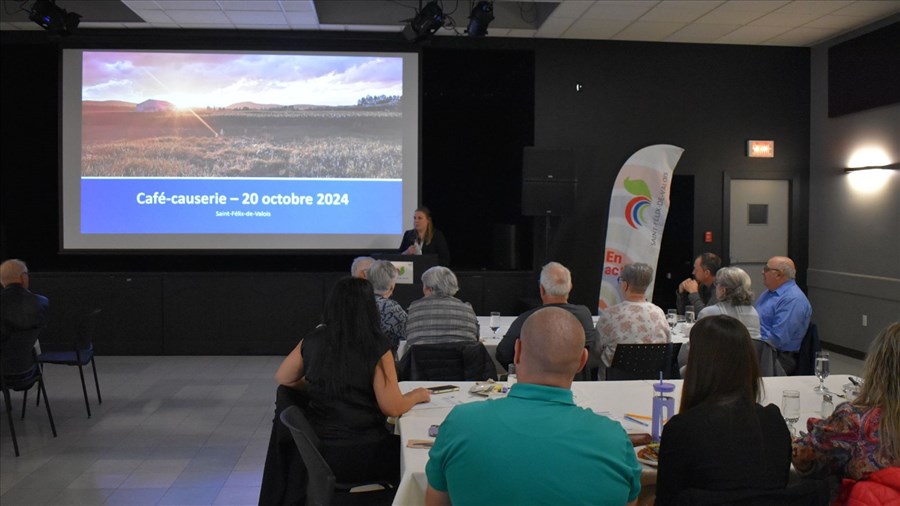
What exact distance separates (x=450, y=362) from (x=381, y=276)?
2.86 feet

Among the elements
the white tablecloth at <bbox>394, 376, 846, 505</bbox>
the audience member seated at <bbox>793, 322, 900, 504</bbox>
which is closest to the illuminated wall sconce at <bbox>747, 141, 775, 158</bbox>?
the white tablecloth at <bbox>394, 376, 846, 505</bbox>

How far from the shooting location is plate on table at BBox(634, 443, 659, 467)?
2.52m

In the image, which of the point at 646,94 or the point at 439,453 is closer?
the point at 439,453

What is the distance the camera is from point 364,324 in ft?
10.4

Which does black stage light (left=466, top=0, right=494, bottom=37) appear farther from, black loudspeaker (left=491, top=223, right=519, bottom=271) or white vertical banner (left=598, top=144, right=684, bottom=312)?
white vertical banner (left=598, top=144, right=684, bottom=312)

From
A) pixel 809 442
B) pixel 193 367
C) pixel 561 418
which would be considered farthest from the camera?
pixel 193 367

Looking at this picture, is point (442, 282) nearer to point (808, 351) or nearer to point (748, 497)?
point (808, 351)

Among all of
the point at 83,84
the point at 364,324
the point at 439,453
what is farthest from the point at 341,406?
the point at 83,84

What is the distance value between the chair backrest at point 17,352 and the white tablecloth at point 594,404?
9.63 feet

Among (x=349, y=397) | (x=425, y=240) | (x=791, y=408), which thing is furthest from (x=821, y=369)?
(x=425, y=240)

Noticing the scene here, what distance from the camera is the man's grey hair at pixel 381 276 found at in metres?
4.84

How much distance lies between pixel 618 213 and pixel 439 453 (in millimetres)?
6891

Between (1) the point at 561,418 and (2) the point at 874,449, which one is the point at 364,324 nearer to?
(1) the point at 561,418

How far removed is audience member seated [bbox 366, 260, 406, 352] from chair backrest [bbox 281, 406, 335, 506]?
82.7 inches
